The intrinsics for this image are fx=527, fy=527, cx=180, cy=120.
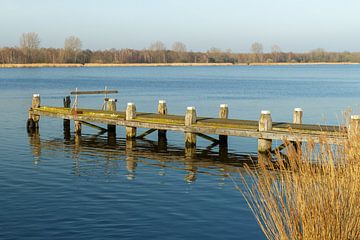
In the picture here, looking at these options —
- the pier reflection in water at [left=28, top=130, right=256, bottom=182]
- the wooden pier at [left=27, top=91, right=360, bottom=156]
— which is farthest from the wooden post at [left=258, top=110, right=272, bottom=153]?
the pier reflection in water at [left=28, top=130, right=256, bottom=182]

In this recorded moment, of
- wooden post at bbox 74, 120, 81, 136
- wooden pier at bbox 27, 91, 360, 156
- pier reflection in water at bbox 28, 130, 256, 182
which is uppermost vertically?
wooden pier at bbox 27, 91, 360, 156

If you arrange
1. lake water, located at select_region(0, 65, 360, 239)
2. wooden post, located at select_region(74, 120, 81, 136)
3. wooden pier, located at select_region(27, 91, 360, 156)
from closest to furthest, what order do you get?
1. lake water, located at select_region(0, 65, 360, 239)
2. wooden pier, located at select_region(27, 91, 360, 156)
3. wooden post, located at select_region(74, 120, 81, 136)

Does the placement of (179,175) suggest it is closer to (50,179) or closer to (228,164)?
(228,164)

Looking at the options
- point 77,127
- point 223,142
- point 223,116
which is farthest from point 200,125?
point 77,127

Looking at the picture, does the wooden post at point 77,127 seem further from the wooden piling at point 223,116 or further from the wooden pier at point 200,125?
the wooden piling at point 223,116

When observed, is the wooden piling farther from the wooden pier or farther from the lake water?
the lake water

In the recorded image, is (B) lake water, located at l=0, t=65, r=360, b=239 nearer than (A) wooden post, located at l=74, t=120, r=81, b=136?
Yes

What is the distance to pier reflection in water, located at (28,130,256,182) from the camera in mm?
22625

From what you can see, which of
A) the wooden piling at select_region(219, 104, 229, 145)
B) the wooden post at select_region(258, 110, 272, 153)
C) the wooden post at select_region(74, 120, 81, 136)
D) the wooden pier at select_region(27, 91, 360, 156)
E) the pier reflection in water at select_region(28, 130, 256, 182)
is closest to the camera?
the pier reflection in water at select_region(28, 130, 256, 182)

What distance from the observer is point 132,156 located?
25594 millimetres

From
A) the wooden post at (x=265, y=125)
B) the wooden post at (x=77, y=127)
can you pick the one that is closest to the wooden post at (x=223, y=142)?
the wooden post at (x=265, y=125)

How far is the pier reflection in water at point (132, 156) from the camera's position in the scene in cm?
2262

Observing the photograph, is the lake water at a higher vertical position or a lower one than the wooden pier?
lower

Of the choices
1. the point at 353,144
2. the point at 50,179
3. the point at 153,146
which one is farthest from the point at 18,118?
the point at 353,144
